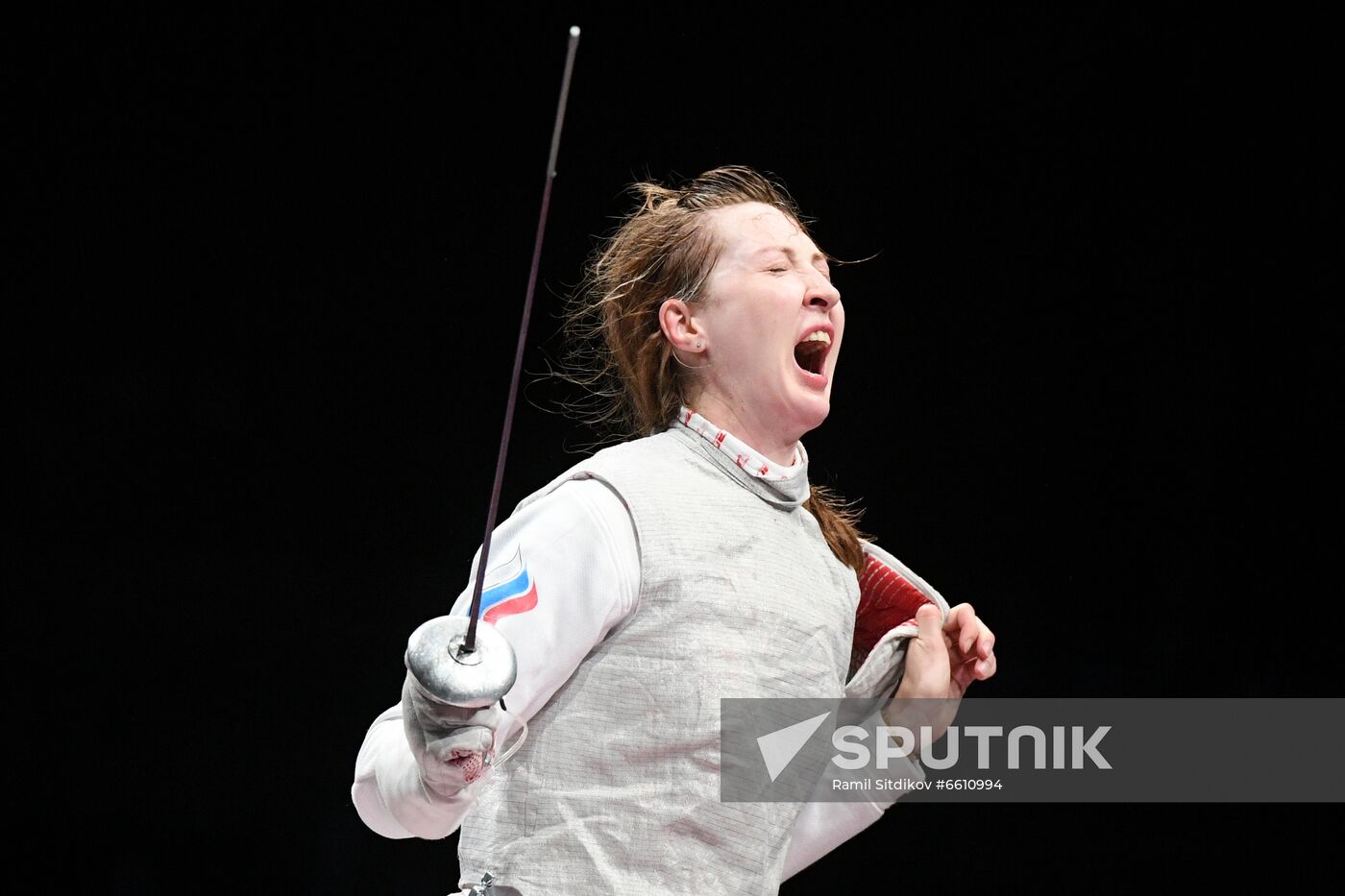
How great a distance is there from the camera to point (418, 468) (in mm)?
2236

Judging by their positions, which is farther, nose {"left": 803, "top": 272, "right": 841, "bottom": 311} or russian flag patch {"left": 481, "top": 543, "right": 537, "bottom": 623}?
nose {"left": 803, "top": 272, "right": 841, "bottom": 311}

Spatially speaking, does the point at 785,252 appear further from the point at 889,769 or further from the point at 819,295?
the point at 889,769

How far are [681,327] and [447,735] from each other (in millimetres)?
579

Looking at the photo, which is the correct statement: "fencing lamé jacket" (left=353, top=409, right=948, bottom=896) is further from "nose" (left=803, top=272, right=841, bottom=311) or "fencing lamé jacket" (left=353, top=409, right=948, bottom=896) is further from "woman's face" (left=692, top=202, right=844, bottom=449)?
"nose" (left=803, top=272, right=841, bottom=311)

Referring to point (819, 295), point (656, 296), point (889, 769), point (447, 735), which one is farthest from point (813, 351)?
point (447, 735)

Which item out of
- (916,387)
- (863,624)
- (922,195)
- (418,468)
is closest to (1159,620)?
(916,387)

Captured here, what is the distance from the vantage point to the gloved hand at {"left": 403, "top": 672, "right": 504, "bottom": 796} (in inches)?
37.7

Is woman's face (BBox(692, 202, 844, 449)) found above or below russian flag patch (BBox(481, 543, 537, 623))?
above

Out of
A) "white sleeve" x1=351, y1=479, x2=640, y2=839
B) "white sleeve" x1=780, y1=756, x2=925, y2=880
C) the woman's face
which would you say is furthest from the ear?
"white sleeve" x1=780, y1=756, x2=925, y2=880

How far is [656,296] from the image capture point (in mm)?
1485

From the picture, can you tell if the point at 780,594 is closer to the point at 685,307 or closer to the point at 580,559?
the point at 580,559

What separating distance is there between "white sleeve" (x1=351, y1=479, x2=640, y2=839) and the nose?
0.31 meters

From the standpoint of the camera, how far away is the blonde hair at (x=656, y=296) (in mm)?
1457

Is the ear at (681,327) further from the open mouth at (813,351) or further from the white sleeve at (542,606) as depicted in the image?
the white sleeve at (542,606)
